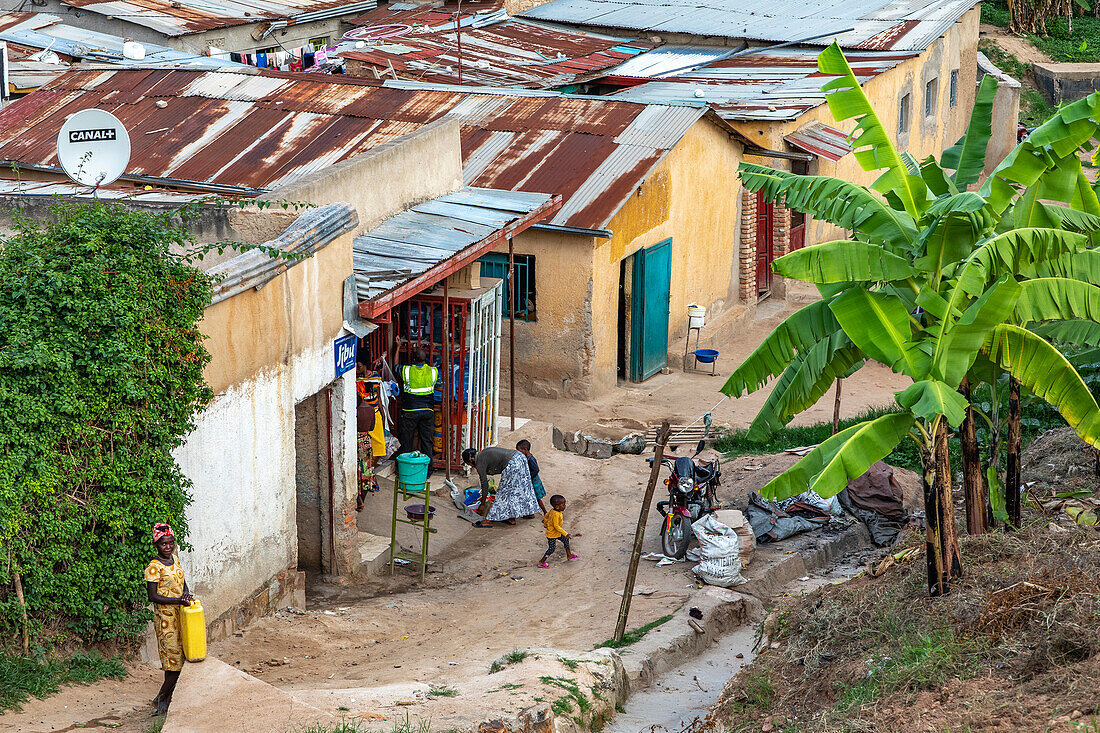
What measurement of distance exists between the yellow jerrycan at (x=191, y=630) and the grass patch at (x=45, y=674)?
2.38 ft

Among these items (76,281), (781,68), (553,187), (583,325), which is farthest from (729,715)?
(781,68)

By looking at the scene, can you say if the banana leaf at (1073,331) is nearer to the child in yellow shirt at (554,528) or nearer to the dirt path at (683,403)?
the child in yellow shirt at (554,528)

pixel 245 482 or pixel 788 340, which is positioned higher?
pixel 788 340

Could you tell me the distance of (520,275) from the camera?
55.2 ft

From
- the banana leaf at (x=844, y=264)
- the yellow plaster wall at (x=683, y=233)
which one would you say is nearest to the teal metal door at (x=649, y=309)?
the yellow plaster wall at (x=683, y=233)

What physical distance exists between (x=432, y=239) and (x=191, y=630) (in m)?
6.07

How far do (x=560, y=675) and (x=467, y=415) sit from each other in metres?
5.79

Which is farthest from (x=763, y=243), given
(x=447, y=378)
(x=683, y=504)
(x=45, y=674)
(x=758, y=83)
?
(x=45, y=674)

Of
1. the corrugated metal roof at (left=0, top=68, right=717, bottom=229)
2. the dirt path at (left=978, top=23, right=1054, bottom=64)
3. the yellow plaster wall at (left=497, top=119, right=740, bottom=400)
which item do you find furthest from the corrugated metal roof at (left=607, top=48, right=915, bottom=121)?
the dirt path at (left=978, top=23, right=1054, bottom=64)

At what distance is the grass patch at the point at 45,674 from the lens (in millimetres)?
6883

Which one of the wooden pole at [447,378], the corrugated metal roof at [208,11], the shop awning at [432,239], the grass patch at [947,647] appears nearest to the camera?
the grass patch at [947,647]

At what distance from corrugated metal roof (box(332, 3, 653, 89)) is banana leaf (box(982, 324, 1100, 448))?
57.0 ft

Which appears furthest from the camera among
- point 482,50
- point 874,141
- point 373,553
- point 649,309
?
point 482,50

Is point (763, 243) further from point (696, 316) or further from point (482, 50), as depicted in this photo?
point (482, 50)
